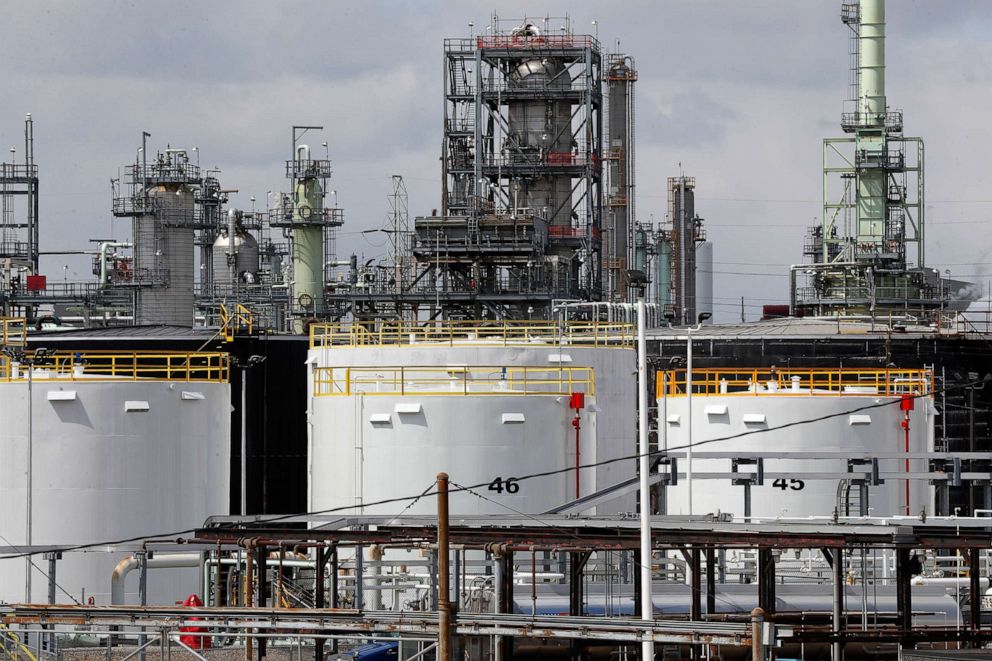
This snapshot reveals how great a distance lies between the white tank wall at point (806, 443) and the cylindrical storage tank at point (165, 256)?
38.0m

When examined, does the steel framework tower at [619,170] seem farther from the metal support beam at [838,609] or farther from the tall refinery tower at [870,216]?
the metal support beam at [838,609]

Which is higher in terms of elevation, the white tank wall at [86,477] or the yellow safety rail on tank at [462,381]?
the yellow safety rail on tank at [462,381]

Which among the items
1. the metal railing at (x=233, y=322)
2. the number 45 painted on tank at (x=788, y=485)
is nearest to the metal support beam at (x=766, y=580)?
the number 45 painted on tank at (x=788, y=485)

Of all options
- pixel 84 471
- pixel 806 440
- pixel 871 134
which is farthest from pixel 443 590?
pixel 871 134

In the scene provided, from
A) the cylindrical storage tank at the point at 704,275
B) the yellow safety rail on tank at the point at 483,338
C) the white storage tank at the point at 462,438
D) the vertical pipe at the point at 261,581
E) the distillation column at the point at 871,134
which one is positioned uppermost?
the distillation column at the point at 871,134

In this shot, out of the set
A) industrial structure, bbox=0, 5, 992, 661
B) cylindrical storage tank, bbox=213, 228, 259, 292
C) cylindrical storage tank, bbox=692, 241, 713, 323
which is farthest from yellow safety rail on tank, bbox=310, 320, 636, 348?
cylindrical storage tank, bbox=692, 241, 713, 323

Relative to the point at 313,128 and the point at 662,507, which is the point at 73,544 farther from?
the point at 313,128

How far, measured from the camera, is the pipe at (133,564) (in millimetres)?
33562

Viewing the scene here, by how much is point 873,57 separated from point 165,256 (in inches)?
1239

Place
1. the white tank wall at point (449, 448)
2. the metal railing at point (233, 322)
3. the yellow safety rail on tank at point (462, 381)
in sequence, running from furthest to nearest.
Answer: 1. the metal railing at point (233, 322)
2. the yellow safety rail on tank at point (462, 381)
3. the white tank wall at point (449, 448)

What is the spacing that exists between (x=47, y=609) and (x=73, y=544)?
11.9 metres

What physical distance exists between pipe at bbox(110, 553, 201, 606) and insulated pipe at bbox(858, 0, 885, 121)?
158ft

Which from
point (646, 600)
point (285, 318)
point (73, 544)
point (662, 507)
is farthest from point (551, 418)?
point (285, 318)

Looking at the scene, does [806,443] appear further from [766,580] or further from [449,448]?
[766,580]
